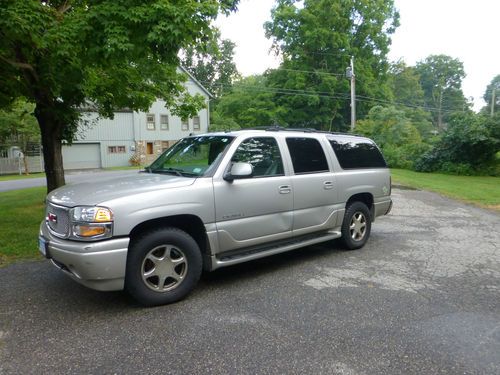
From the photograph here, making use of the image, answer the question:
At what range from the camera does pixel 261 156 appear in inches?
193

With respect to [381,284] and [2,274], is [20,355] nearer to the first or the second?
[2,274]

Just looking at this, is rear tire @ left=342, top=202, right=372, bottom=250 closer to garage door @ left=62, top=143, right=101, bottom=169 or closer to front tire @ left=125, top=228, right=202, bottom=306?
front tire @ left=125, top=228, right=202, bottom=306

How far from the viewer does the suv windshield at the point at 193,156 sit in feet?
14.9

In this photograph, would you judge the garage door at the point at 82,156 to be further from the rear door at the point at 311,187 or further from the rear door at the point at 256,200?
the rear door at the point at 256,200

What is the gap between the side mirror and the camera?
425 cm

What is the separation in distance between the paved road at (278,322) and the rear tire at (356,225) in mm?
423

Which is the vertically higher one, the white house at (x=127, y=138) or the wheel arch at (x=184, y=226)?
the white house at (x=127, y=138)

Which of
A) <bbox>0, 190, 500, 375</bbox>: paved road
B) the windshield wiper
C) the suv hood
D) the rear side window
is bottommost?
<bbox>0, 190, 500, 375</bbox>: paved road

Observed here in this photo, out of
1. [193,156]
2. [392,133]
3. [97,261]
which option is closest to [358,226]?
[193,156]

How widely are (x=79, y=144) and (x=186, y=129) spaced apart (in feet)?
34.0

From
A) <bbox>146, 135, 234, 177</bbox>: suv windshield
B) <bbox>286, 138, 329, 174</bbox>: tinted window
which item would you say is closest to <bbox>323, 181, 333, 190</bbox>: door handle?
<bbox>286, 138, 329, 174</bbox>: tinted window

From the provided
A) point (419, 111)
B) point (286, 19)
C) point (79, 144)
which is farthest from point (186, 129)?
point (419, 111)

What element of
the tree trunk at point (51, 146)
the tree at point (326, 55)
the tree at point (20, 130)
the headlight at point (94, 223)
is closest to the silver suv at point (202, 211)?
the headlight at point (94, 223)

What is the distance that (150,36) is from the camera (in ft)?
16.1
